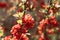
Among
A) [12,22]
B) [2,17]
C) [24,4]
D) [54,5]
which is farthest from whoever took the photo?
[2,17]

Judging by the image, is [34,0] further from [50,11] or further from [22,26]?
[22,26]

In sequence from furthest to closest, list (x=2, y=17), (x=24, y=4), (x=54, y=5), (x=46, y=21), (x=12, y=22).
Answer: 1. (x=2, y=17)
2. (x=12, y=22)
3. (x=46, y=21)
4. (x=54, y=5)
5. (x=24, y=4)

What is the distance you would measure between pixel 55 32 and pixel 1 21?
2.57 feet

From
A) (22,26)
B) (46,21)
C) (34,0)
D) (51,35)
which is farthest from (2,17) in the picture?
(22,26)

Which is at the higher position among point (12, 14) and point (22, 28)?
point (12, 14)

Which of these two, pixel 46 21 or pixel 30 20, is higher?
pixel 46 21

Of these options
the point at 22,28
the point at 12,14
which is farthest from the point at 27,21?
the point at 12,14

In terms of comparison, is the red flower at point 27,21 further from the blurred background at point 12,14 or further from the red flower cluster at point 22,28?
the blurred background at point 12,14

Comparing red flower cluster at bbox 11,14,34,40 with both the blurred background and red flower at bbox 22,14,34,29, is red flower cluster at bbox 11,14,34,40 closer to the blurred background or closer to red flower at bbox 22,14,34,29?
red flower at bbox 22,14,34,29

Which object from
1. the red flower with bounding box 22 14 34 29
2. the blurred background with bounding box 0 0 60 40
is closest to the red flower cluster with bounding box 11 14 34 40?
the red flower with bounding box 22 14 34 29

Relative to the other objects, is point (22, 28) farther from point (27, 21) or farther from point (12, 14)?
point (12, 14)

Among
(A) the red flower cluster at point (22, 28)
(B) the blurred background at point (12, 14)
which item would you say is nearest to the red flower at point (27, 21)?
(A) the red flower cluster at point (22, 28)

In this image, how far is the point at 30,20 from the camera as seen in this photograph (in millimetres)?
1950

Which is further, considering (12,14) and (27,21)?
(12,14)
